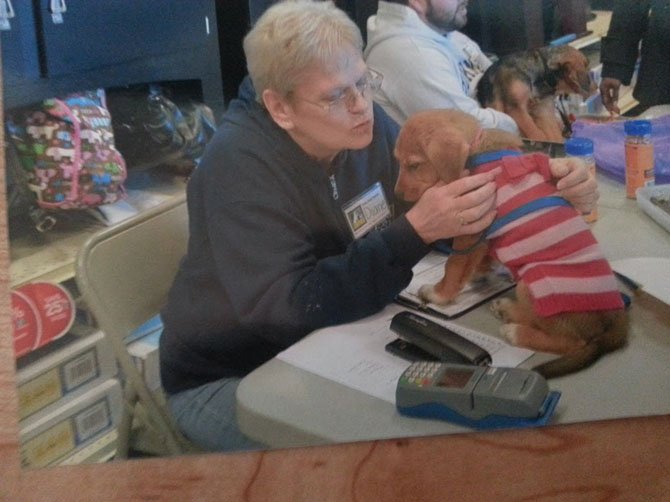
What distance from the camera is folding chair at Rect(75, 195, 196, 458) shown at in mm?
713

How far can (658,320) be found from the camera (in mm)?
765

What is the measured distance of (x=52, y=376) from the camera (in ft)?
2.32

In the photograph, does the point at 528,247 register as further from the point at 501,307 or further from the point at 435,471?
the point at 435,471

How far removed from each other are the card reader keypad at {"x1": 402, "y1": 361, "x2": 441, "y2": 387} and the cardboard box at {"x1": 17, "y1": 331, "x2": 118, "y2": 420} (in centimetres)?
32

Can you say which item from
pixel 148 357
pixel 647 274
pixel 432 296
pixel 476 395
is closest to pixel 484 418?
pixel 476 395

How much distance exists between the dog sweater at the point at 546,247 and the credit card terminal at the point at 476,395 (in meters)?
0.10

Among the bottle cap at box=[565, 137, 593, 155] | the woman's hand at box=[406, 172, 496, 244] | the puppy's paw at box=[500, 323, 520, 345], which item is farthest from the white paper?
the bottle cap at box=[565, 137, 593, 155]

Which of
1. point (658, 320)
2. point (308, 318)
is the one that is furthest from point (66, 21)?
point (658, 320)

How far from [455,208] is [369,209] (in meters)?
0.09

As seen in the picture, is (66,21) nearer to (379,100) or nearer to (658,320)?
(379,100)

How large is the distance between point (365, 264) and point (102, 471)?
13.6 inches

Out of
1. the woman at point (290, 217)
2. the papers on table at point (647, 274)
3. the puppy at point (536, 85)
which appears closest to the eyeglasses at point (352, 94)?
the woman at point (290, 217)

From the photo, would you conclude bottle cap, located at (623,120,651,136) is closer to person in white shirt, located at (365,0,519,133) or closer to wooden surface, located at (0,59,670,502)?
person in white shirt, located at (365,0,519,133)

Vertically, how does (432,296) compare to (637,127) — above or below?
below
